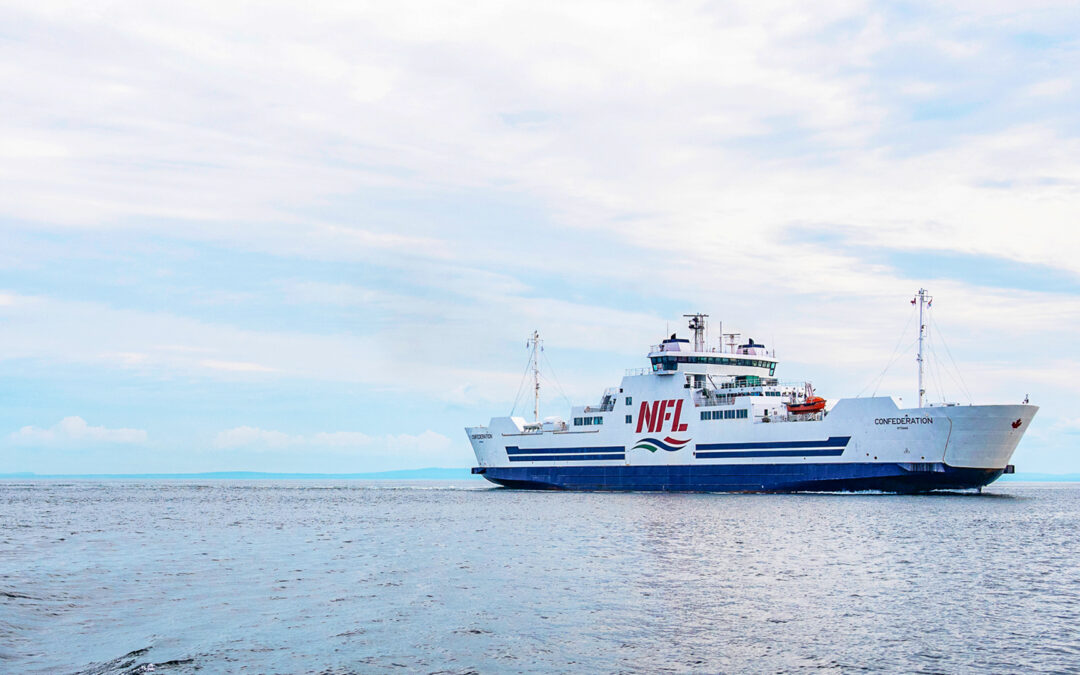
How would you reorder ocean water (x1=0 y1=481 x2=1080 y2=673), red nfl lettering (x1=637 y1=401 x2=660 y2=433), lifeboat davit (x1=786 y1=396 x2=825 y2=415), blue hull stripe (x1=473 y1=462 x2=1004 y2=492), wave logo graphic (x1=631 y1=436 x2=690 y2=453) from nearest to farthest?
ocean water (x1=0 y1=481 x2=1080 y2=673) → blue hull stripe (x1=473 y1=462 x2=1004 y2=492) → lifeboat davit (x1=786 y1=396 x2=825 y2=415) → wave logo graphic (x1=631 y1=436 x2=690 y2=453) → red nfl lettering (x1=637 y1=401 x2=660 y2=433)

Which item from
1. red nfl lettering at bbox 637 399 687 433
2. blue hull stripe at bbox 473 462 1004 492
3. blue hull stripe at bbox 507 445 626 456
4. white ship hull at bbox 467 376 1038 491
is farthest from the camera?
blue hull stripe at bbox 507 445 626 456

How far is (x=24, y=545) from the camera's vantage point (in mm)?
37250

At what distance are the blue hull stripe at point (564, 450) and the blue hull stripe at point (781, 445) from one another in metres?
8.11

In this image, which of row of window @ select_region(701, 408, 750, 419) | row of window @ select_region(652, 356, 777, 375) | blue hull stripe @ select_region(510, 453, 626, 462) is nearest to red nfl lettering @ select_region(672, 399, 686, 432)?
row of window @ select_region(701, 408, 750, 419)

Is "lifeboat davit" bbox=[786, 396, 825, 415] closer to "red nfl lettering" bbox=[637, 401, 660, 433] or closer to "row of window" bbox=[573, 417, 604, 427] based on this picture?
"red nfl lettering" bbox=[637, 401, 660, 433]

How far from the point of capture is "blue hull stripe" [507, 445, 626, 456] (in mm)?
72562

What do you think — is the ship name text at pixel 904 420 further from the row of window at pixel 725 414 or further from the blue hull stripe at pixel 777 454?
the row of window at pixel 725 414

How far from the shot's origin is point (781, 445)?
62250mm

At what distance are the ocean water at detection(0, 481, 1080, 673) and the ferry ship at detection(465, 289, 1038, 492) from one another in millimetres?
11510

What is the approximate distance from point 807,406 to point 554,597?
1656 inches

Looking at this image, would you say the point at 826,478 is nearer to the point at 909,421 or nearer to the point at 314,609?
the point at 909,421

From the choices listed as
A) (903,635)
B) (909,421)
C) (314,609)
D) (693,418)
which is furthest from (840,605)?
(693,418)

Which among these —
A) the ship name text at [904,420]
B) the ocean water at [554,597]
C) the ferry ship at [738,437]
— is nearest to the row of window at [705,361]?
the ferry ship at [738,437]

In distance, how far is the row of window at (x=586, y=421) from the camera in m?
74.1
